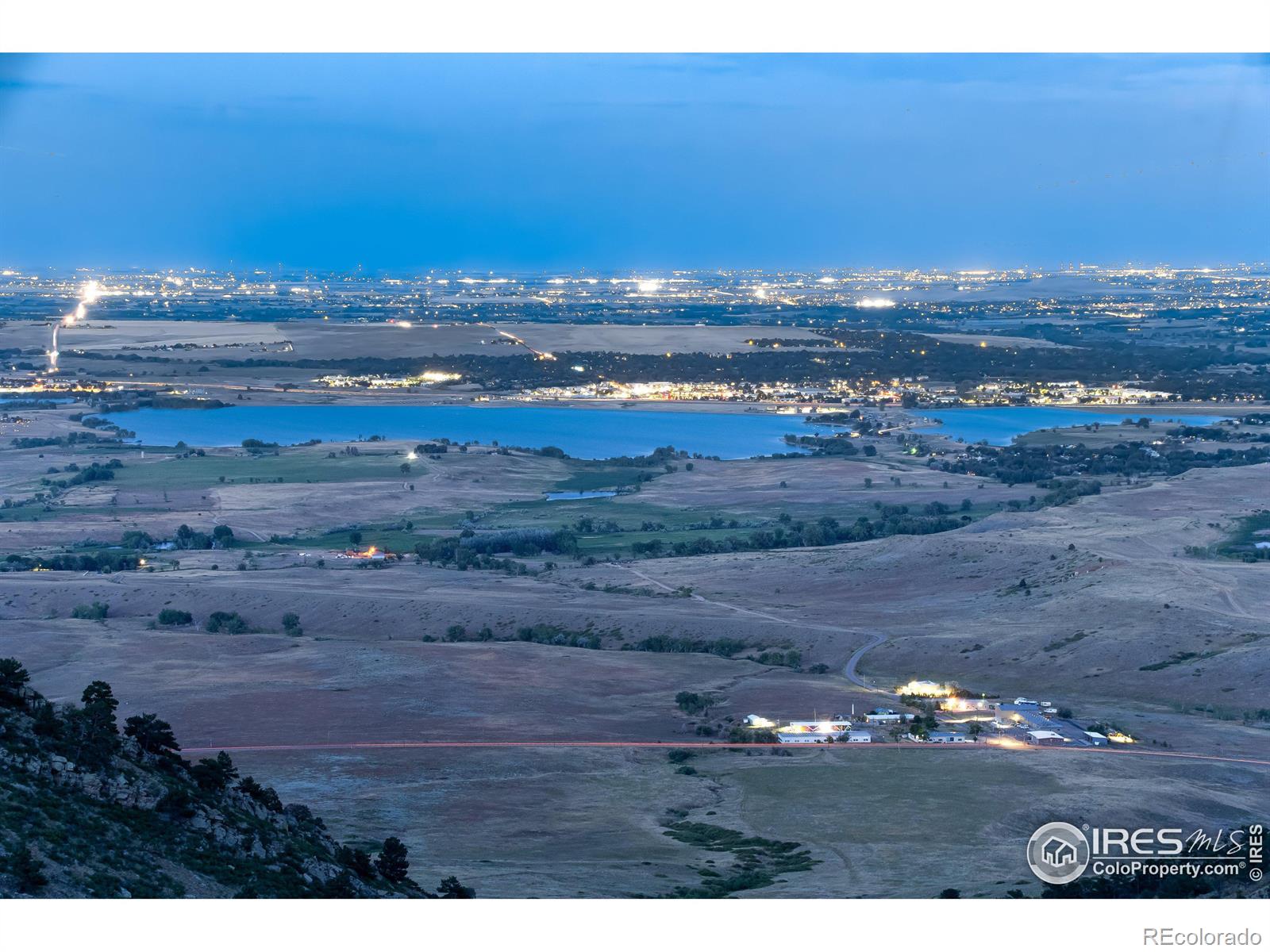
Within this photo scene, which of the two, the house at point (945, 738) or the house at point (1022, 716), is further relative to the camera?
the house at point (1022, 716)

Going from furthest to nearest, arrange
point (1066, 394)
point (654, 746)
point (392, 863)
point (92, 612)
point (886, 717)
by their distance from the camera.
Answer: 1. point (1066, 394)
2. point (92, 612)
3. point (886, 717)
4. point (654, 746)
5. point (392, 863)

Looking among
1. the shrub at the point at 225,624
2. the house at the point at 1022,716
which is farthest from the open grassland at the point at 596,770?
the house at the point at 1022,716

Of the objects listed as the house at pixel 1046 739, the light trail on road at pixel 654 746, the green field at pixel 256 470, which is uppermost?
the green field at pixel 256 470

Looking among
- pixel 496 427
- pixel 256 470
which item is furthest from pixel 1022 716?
pixel 496 427

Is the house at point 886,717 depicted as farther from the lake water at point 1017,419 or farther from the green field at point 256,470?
the lake water at point 1017,419

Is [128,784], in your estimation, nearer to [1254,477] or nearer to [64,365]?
[1254,477]

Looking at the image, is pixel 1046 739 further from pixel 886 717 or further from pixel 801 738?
pixel 801 738
